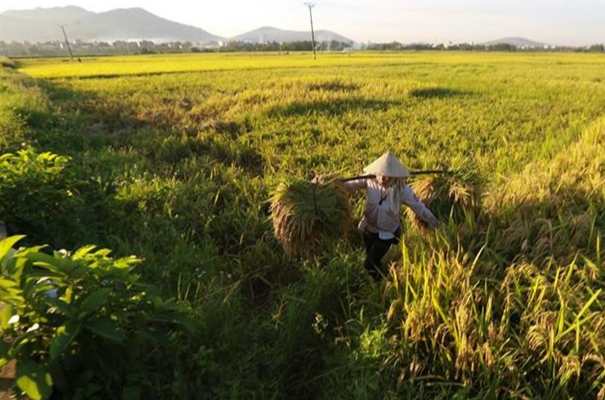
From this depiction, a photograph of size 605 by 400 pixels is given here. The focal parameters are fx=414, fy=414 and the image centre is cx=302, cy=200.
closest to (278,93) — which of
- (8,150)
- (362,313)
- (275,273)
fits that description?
(8,150)

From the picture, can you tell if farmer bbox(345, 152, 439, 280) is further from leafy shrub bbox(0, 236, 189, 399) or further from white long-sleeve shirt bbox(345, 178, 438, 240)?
leafy shrub bbox(0, 236, 189, 399)

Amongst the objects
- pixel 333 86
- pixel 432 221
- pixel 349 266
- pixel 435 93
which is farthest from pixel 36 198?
pixel 435 93

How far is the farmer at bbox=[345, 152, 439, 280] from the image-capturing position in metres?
2.80

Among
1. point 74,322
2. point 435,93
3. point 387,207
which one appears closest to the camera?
point 74,322

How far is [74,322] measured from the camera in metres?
1.52

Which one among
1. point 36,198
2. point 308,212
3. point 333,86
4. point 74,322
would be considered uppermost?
point 74,322

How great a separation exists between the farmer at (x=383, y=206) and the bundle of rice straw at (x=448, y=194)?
8.3 inches

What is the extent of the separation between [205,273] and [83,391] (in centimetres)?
141

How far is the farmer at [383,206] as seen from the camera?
2.80 metres

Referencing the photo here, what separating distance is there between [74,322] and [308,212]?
1.65 metres

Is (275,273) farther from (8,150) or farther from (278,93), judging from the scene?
(278,93)

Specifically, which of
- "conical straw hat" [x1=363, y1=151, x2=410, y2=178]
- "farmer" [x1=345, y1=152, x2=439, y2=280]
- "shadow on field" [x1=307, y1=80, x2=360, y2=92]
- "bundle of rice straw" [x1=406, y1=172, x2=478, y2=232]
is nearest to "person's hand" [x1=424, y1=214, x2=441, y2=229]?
"farmer" [x1=345, y1=152, x2=439, y2=280]

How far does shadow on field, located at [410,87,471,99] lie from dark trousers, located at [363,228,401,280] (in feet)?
28.7

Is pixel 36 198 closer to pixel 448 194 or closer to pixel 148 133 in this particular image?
pixel 448 194
